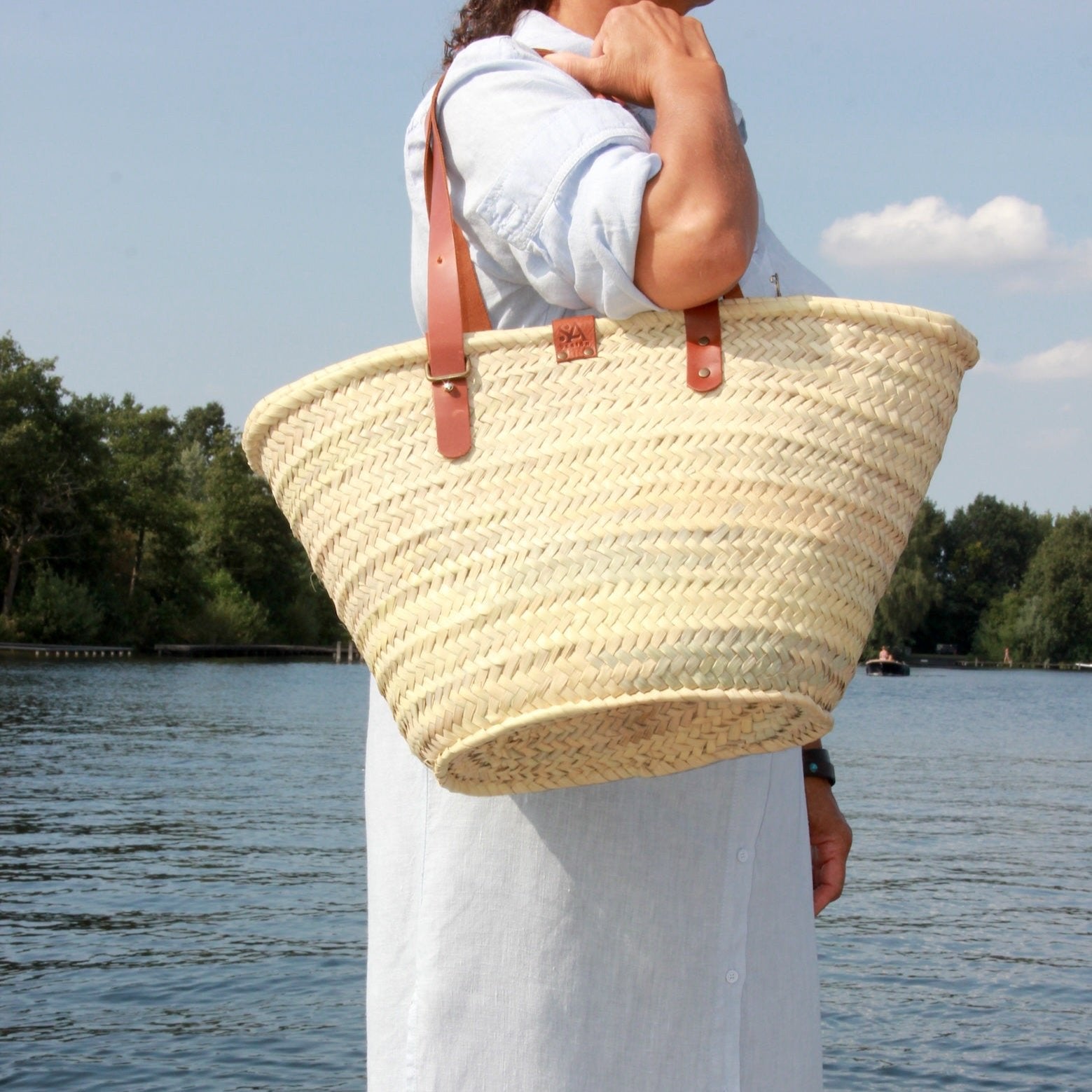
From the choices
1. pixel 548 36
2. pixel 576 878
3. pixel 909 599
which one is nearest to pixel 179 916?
pixel 576 878

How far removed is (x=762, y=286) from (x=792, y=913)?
74 centimetres

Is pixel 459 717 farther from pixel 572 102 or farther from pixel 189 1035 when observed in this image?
pixel 189 1035

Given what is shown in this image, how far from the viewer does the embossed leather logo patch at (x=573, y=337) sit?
1.52 m

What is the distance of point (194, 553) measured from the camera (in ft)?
271

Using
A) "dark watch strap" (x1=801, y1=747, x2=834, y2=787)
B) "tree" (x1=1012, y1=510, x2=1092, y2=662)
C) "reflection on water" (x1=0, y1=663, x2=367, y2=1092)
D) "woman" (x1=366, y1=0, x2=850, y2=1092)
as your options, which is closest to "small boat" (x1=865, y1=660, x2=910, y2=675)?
"tree" (x1=1012, y1=510, x2=1092, y2=662)

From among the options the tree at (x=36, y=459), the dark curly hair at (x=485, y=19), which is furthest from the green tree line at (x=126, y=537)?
the dark curly hair at (x=485, y=19)

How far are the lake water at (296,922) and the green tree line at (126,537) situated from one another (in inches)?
1711

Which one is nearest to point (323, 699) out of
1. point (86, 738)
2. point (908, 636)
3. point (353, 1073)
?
point (86, 738)

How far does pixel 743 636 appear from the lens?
4.70 feet

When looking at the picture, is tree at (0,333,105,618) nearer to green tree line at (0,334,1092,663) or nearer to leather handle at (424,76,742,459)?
green tree line at (0,334,1092,663)

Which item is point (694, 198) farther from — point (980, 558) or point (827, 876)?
point (980, 558)

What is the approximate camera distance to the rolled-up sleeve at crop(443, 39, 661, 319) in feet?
4.79

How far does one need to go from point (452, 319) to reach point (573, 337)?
0.43 feet

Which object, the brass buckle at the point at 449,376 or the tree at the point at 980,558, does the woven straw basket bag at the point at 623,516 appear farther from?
the tree at the point at 980,558
